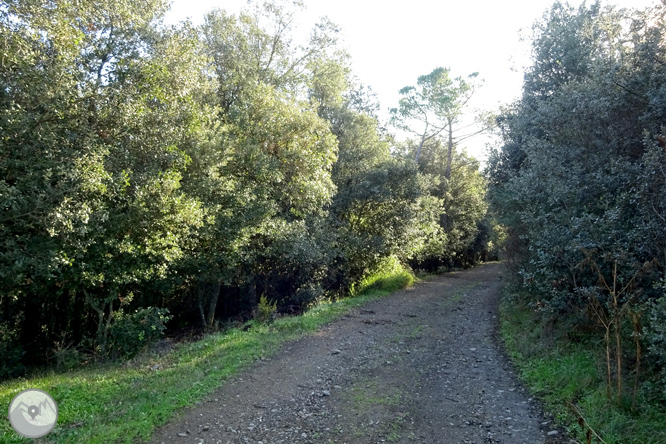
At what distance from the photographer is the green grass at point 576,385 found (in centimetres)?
470

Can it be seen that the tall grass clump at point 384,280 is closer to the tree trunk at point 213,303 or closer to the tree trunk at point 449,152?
the tree trunk at point 213,303

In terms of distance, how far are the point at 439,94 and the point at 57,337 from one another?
29679 mm

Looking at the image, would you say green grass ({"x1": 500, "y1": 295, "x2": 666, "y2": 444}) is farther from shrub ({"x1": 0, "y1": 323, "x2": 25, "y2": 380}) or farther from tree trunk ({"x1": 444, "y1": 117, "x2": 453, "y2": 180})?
tree trunk ({"x1": 444, "y1": 117, "x2": 453, "y2": 180})

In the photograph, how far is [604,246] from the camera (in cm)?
665

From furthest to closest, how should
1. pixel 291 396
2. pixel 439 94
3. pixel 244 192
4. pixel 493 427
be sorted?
pixel 439 94, pixel 244 192, pixel 291 396, pixel 493 427

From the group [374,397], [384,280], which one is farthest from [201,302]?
[374,397]

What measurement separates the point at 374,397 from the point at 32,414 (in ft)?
13.7

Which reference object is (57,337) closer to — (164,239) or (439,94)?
(164,239)

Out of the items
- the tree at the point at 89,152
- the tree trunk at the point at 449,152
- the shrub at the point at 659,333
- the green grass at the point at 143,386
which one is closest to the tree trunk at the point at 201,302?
the tree at the point at 89,152

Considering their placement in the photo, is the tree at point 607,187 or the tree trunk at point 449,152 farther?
the tree trunk at point 449,152

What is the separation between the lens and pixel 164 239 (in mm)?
9398

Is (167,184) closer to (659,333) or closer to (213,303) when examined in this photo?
(213,303)

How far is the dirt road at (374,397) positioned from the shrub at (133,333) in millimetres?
3109

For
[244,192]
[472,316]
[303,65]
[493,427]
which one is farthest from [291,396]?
[303,65]
